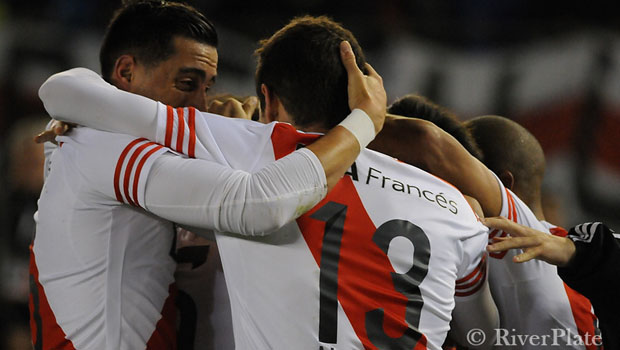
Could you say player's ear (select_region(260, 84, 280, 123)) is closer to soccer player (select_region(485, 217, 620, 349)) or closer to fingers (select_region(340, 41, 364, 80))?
fingers (select_region(340, 41, 364, 80))

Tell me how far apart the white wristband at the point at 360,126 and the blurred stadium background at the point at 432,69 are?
2.52 metres

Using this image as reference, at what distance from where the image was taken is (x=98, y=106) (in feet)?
5.30

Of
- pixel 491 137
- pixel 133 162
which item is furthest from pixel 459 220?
pixel 491 137

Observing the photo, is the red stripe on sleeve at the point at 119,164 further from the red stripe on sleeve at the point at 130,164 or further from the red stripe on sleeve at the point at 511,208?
the red stripe on sleeve at the point at 511,208

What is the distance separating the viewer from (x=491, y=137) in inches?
103

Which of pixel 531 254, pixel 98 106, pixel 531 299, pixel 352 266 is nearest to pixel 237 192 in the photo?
pixel 352 266

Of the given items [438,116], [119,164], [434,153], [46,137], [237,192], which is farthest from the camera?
[438,116]

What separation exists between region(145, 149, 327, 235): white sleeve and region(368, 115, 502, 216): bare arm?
54cm

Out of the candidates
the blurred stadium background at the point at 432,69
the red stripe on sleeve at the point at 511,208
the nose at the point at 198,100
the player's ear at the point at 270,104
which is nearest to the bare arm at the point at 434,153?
the red stripe on sleeve at the point at 511,208

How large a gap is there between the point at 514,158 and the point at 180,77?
4.31 ft

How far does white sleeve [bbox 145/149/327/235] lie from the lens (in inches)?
56.9

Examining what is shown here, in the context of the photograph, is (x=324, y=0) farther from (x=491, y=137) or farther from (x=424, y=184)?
(x=424, y=184)

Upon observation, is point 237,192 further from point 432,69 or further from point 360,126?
point 432,69

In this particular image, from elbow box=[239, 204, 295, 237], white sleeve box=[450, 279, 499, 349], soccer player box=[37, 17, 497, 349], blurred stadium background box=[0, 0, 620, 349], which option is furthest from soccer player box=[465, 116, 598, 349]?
blurred stadium background box=[0, 0, 620, 349]
